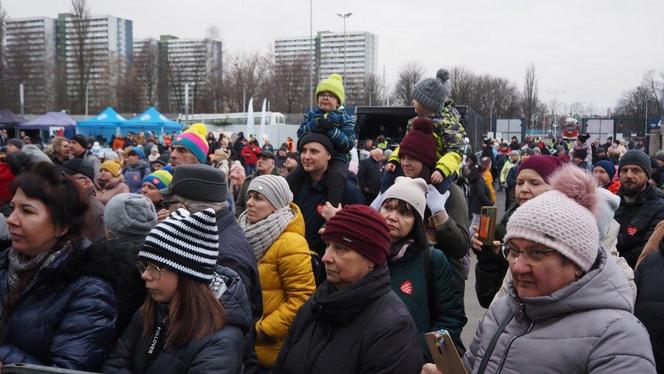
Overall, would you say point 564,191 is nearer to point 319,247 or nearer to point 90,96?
point 319,247

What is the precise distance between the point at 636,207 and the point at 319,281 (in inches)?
118

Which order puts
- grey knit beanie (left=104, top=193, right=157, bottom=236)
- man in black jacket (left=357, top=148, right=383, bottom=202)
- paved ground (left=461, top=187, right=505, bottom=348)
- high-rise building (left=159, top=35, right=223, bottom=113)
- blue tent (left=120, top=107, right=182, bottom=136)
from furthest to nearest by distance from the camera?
high-rise building (left=159, top=35, right=223, bottom=113) → blue tent (left=120, top=107, right=182, bottom=136) → man in black jacket (left=357, top=148, right=383, bottom=202) → paved ground (left=461, top=187, right=505, bottom=348) → grey knit beanie (left=104, top=193, right=157, bottom=236)

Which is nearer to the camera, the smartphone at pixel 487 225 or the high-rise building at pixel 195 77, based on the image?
the smartphone at pixel 487 225

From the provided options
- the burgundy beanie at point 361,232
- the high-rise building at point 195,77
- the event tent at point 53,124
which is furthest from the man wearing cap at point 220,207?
the high-rise building at point 195,77

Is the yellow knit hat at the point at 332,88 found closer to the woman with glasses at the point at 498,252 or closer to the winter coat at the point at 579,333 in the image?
the woman with glasses at the point at 498,252

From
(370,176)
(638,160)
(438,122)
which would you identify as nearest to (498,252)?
(438,122)

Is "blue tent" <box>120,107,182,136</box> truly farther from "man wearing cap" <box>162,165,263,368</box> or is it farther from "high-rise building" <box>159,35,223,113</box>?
"high-rise building" <box>159,35,223,113</box>

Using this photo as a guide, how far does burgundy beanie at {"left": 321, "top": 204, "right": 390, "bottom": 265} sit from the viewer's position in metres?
2.88

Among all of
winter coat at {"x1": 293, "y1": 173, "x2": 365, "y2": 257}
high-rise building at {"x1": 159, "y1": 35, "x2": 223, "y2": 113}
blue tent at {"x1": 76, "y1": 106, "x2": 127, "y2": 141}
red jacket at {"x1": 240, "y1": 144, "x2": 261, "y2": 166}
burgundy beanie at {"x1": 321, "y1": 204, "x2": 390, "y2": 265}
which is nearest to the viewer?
burgundy beanie at {"x1": 321, "y1": 204, "x2": 390, "y2": 265}

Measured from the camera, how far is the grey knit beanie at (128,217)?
3.46 m

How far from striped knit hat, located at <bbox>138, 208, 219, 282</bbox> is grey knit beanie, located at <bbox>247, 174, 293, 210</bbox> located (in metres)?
1.18

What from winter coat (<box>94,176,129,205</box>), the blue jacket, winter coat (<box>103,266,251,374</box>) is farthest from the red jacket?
winter coat (<box>103,266,251,374</box>)

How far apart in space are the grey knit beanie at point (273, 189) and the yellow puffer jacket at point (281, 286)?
0.34 metres

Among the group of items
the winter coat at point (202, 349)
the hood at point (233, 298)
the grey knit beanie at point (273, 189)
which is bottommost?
the winter coat at point (202, 349)
